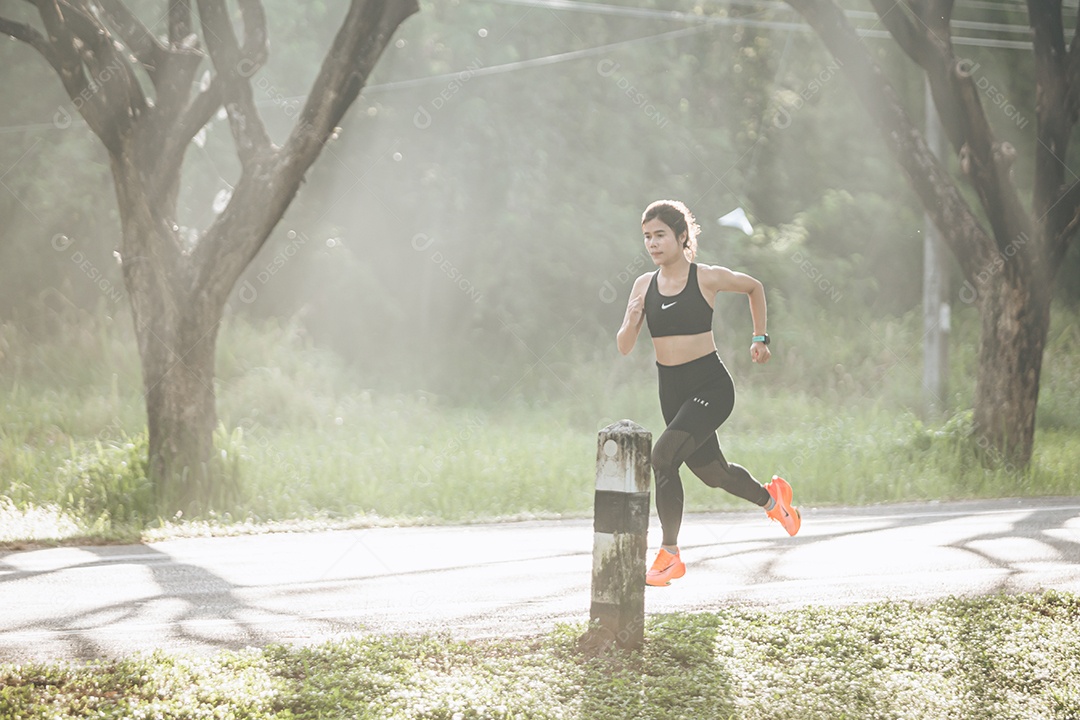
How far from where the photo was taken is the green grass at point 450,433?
11.2m

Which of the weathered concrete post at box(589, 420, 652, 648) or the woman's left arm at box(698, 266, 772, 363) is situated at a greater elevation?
the woman's left arm at box(698, 266, 772, 363)

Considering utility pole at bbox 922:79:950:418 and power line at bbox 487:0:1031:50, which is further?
power line at bbox 487:0:1031:50

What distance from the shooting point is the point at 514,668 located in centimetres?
516

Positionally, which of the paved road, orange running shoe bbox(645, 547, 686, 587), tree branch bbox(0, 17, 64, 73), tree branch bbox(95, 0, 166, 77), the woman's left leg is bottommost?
the paved road

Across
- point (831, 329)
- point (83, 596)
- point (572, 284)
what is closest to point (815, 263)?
point (831, 329)

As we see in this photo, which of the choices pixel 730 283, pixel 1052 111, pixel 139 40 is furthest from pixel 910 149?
pixel 139 40

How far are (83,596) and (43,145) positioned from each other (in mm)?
14998

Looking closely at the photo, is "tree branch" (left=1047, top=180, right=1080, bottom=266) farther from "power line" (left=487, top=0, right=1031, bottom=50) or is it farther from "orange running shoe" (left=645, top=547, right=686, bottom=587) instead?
"power line" (left=487, top=0, right=1031, bottom=50)

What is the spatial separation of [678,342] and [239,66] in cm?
662

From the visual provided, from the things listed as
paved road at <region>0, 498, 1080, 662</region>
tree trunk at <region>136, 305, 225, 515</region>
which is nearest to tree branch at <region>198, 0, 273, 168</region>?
tree trunk at <region>136, 305, 225, 515</region>

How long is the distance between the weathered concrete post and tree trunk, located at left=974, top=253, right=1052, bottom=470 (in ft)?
30.5

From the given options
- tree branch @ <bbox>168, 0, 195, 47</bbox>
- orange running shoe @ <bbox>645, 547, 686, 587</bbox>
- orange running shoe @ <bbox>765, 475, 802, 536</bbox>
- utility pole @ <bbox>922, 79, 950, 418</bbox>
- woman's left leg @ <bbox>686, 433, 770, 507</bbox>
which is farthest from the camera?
utility pole @ <bbox>922, 79, 950, 418</bbox>

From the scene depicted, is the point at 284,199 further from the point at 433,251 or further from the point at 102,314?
the point at 433,251

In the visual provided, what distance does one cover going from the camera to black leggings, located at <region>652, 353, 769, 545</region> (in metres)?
6.23
